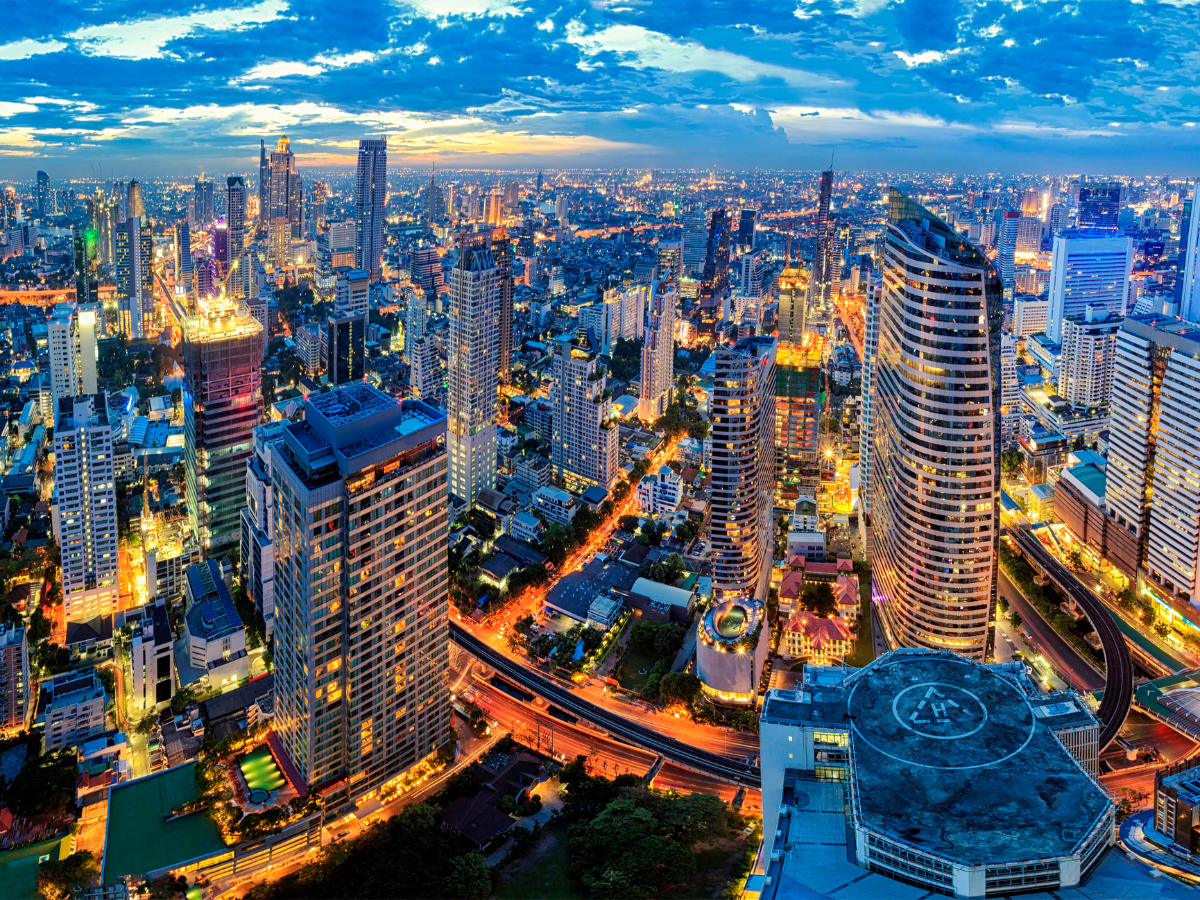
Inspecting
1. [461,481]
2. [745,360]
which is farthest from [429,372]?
[745,360]

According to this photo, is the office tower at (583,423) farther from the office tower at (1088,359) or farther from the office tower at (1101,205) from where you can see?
the office tower at (1101,205)

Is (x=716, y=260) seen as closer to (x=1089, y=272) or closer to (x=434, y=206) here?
(x=1089, y=272)

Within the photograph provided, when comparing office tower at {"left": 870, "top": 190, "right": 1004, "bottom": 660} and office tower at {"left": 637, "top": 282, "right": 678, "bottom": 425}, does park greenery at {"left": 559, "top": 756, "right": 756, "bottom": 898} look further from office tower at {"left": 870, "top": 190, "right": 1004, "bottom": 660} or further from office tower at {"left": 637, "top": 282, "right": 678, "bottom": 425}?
office tower at {"left": 637, "top": 282, "right": 678, "bottom": 425}

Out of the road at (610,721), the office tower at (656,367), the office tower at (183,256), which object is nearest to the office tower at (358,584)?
the road at (610,721)

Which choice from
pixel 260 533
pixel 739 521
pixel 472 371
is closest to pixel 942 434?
pixel 739 521

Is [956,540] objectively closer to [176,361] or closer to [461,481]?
[461,481]
